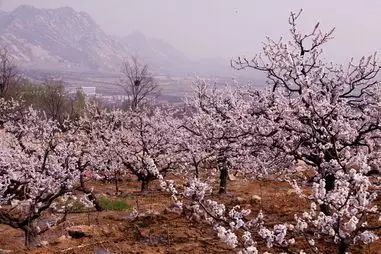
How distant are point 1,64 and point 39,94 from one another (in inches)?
629

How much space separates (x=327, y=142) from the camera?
9.13 metres

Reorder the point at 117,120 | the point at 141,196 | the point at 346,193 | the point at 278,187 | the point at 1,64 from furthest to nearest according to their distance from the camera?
the point at 1,64
the point at 117,120
the point at 278,187
the point at 141,196
the point at 346,193

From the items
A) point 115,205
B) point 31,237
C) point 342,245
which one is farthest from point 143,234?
point 342,245

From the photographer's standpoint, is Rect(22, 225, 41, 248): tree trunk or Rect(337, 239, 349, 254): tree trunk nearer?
Rect(337, 239, 349, 254): tree trunk

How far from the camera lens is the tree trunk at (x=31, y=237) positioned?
12.4m

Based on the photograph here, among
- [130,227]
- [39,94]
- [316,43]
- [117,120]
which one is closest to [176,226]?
[130,227]

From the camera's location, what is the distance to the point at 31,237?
Answer: 495 inches

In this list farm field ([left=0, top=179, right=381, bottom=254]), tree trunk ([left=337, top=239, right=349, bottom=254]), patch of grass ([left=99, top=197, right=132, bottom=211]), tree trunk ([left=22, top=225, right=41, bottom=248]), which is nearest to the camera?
tree trunk ([left=337, top=239, right=349, bottom=254])

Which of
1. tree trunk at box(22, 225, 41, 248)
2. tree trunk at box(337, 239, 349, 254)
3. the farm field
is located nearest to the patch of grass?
the farm field

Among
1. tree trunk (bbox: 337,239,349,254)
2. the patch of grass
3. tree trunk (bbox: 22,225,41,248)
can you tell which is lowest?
the patch of grass

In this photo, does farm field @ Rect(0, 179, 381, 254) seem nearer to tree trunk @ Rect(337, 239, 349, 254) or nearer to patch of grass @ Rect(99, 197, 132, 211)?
patch of grass @ Rect(99, 197, 132, 211)

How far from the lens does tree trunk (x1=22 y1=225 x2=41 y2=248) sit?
40.8 ft

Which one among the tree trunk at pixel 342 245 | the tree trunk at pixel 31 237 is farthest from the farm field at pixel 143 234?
the tree trunk at pixel 342 245

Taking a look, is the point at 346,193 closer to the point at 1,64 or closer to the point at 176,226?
the point at 176,226
